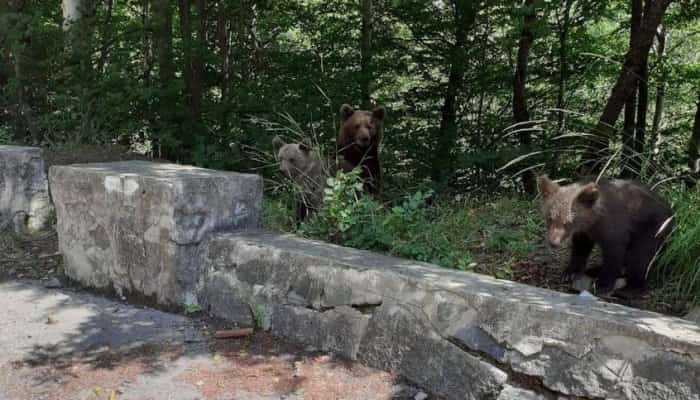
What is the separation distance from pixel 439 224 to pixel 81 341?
2924 millimetres

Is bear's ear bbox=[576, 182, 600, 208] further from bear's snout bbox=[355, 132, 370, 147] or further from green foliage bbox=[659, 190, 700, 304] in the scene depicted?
bear's snout bbox=[355, 132, 370, 147]

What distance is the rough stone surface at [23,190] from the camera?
713 centimetres

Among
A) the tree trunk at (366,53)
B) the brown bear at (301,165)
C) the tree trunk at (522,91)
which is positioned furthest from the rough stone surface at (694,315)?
the tree trunk at (366,53)

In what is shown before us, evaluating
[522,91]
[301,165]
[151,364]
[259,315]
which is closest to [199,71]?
[301,165]

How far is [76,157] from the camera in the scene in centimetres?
877

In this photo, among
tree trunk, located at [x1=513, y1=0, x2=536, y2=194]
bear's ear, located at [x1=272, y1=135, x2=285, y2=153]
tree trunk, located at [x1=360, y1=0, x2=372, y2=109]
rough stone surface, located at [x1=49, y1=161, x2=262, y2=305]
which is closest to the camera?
rough stone surface, located at [x1=49, y1=161, x2=262, y2=305]

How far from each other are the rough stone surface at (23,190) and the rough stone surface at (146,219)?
6.24ft

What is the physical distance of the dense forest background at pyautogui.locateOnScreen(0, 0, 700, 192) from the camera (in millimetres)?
10758

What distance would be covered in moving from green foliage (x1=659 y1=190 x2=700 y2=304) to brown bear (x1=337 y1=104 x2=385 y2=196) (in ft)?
14.9

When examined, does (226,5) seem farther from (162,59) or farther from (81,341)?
(81,341)

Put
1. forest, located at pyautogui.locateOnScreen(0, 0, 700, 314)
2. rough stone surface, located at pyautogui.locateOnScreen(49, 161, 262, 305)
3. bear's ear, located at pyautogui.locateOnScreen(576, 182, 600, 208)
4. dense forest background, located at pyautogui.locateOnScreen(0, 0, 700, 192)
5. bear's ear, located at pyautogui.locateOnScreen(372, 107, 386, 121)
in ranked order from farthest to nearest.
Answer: dense forest background, located at pyautogui.locateOnScreen(0, 0, 700, 192), forest, located at pyautogui.locateOnScreen(0, 0, 700, 314), bear's ear, located at pyautogui.locateOnScreen(372, 107, 386, 121), rough stone surface, located at pyautogui.locateOnScreen(49, 161, 262, 305), bear's ear, located at pyautogui.locateOnScreen(576, 182, 600, 208)

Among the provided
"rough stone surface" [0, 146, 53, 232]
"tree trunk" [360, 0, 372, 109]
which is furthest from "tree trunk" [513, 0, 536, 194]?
"rough stone surface" [0, 146, 53, 232]

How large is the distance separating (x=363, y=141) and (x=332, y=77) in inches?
149

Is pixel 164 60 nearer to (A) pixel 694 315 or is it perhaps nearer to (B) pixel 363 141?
(B) pixel 363 141
